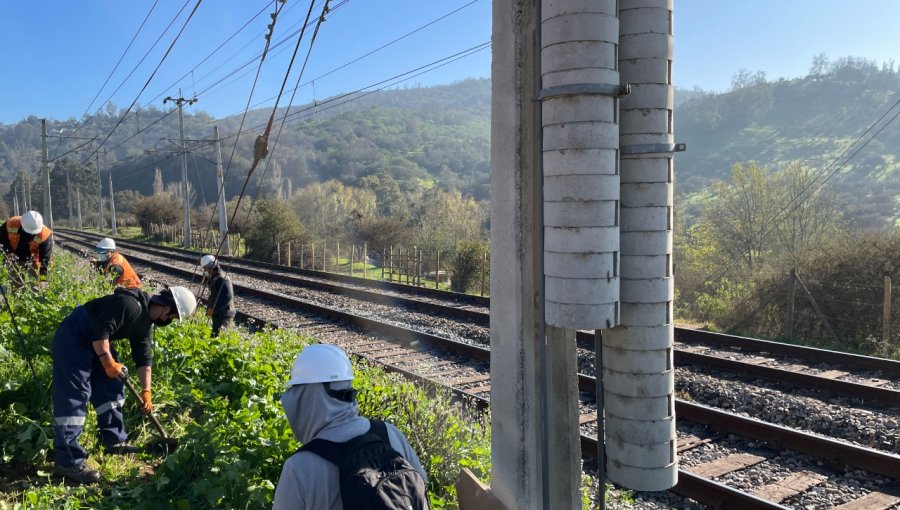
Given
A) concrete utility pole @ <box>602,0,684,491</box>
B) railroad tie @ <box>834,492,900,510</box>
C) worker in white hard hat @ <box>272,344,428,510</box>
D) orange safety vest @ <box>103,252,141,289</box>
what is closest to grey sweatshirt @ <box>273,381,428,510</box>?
worker in white hard hat @ <box>272,344,428,510</box>

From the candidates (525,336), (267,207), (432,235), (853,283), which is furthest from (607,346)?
(267,207)

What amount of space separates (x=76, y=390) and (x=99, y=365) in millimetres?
362

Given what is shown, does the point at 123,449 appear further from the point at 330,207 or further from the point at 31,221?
the point at 330,207

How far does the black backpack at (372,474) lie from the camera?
207cm

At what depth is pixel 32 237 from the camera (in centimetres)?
951

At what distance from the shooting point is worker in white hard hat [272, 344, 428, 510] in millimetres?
2137

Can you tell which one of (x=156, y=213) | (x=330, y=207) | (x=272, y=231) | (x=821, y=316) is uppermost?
(x=330, y=207)

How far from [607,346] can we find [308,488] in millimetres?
1381

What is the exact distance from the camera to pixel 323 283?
66.5ft

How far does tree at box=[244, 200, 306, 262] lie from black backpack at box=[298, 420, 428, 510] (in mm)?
30163

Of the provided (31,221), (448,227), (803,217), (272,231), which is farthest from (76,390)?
(448,227)

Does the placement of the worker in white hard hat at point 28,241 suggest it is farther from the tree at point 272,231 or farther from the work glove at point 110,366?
the tree at point 272,231

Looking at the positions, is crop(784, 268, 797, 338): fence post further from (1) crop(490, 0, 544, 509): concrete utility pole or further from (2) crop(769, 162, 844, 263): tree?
(1) crop(490, 0, 544, 509): concrete utility pole

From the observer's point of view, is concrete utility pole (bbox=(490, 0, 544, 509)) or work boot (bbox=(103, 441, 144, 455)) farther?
work boot (bbox=(103, 441, 144, 455))
